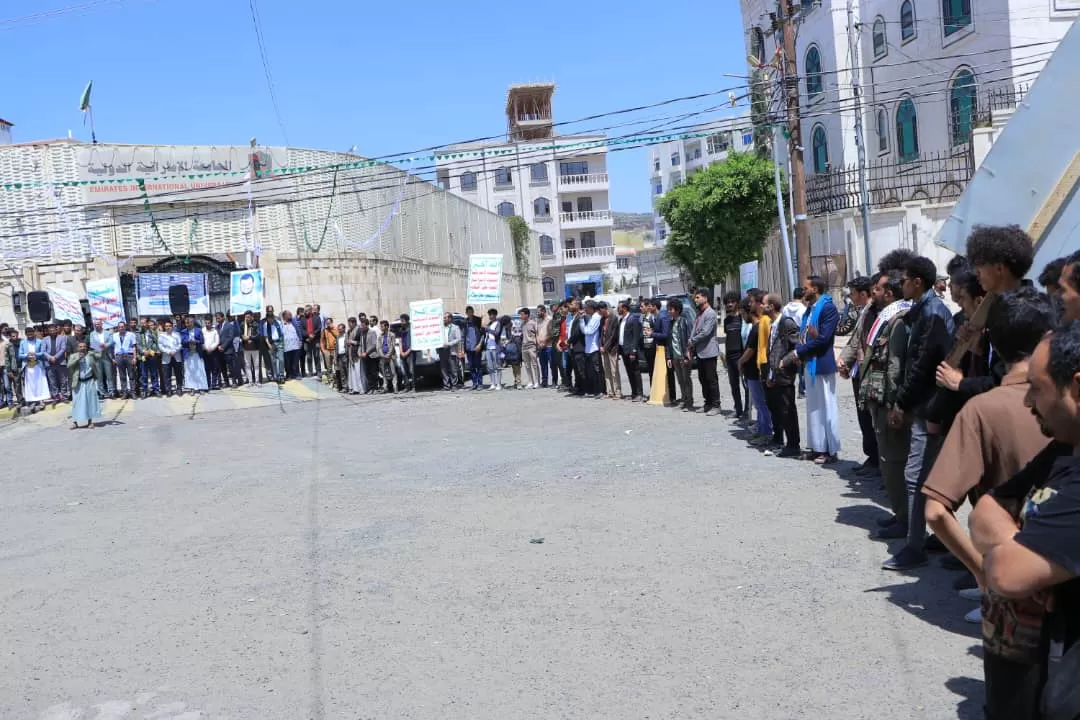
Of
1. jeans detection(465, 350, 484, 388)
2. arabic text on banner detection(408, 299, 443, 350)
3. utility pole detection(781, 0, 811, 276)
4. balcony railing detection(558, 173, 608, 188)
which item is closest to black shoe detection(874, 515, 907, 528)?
utility pole detection(781, 0, 811, 276)

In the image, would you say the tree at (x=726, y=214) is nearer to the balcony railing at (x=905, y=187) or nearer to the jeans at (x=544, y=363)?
the balcony railing at (x=905, y=187)

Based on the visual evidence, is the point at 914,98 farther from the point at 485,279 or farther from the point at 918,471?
the point at 918,471

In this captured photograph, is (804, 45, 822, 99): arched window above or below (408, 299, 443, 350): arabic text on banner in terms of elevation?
above

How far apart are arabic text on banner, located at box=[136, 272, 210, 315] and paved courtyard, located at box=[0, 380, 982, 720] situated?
1454 cm

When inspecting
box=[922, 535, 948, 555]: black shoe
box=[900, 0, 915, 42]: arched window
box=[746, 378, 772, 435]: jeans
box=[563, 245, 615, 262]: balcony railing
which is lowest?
box=[922, 535, 948, 555]: black shoe

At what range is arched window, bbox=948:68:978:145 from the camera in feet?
98.2

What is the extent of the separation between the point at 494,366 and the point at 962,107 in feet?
64.6

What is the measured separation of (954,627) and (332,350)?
19624 millimetres

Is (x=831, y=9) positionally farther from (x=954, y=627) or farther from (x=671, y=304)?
(x=954, y=627)

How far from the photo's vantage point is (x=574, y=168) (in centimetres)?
6856

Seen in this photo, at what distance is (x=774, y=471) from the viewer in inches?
357

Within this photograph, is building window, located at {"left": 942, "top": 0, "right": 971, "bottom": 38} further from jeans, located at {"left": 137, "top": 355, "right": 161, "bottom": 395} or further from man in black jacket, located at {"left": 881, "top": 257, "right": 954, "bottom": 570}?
man in black jacket, located at {"left": 881, "top": 257, "right": 954, "bottom": 570}

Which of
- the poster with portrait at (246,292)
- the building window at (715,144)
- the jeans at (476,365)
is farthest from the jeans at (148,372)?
the building window at (715,144)

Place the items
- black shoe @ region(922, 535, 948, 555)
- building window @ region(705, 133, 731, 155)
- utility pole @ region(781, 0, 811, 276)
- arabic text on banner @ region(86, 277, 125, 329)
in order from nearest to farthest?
black shoe @ region(922, 535, 948, 555), utility pole @ region(781, 0, 811, 276), arabic text on banner @ region(86, 277, 125, 329), building window @ region(705, 133, 731, 155)
